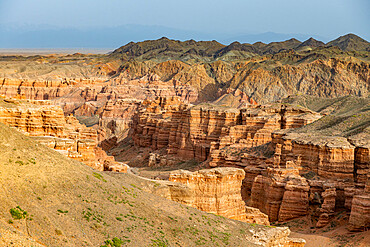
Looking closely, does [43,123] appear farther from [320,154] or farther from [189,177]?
[320,154]

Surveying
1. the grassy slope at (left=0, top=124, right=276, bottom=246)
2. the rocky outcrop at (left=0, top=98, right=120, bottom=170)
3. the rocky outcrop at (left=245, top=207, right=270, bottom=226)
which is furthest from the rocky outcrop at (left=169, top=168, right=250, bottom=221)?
the rocky outcrop at (left=0, top=98, right=120, bottom=170)

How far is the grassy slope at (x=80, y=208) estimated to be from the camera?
17109 mm

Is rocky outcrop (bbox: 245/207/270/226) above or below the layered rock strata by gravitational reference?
below

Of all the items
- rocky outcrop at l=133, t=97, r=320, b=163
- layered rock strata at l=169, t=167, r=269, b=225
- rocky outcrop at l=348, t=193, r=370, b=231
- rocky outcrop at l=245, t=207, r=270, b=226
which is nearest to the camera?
layered rock strata at l=169, t=167, r=269, b=225

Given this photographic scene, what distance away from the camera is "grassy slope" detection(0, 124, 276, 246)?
1711 centimetres

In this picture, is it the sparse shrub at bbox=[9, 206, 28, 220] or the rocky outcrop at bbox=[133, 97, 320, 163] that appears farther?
the rocky outcrop at bbox=[133, 97, 320, 163]

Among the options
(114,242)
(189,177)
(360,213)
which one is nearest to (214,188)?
(189,177)

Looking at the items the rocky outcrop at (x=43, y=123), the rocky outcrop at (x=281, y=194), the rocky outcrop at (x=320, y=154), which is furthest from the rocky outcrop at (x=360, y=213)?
the rocky outcrop at (x=43, y=123)

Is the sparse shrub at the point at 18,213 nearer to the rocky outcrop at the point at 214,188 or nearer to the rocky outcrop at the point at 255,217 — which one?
the rocky outcrop at the point at 214,188

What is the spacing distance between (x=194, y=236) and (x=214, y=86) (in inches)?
6451

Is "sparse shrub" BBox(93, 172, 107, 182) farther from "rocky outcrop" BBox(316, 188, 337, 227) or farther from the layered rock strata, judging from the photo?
"rocky outcrop" BBox(316, 188, 337, 227)

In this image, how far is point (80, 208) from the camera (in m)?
20.0

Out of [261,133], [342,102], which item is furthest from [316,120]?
[342,102]

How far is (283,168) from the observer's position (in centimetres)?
4722
